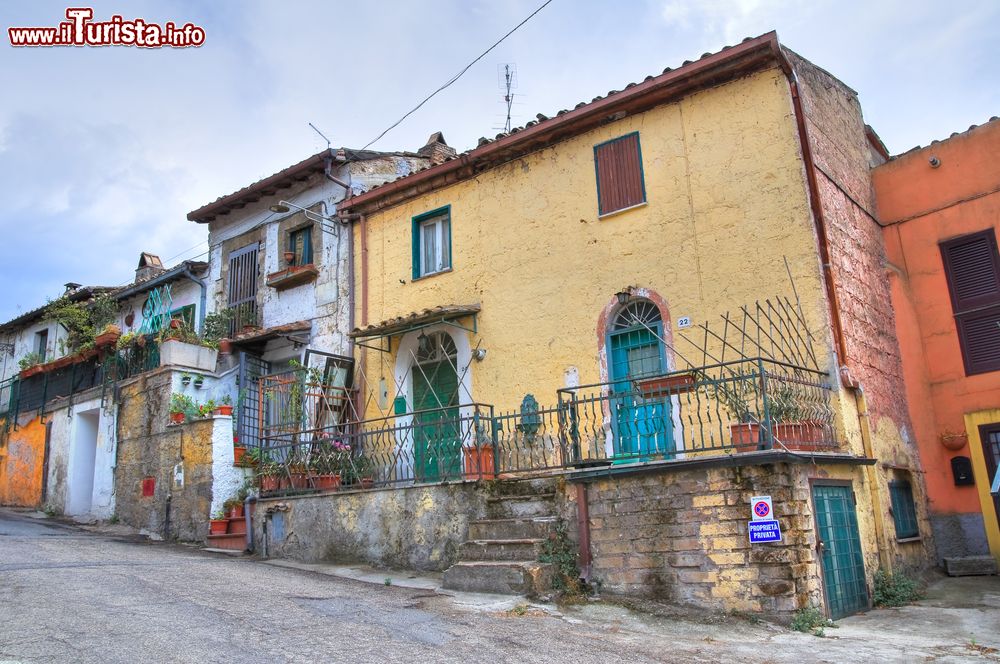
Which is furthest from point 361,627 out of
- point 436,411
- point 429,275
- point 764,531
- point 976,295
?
point 976,295

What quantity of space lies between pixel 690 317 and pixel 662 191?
1.89 metres

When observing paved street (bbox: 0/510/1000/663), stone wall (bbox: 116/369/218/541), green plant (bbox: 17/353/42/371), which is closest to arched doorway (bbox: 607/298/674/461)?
paved street (bbox: 0/510/1000/663)

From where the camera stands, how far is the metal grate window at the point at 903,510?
9.79 metres

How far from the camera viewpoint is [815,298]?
951 centimetres

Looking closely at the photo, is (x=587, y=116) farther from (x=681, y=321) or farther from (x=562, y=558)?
(x=562, y=558)

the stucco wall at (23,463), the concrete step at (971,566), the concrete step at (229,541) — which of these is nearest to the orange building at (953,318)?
the concrete step at (971,566)

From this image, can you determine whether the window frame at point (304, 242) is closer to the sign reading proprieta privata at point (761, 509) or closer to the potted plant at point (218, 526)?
the potted plant at point (218, 526)

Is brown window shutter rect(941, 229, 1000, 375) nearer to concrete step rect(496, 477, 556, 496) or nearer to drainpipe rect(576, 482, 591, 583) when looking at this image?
drainpipe rect(576, 482, 591, 583)

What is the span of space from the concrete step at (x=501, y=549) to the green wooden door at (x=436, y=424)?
1247 mm

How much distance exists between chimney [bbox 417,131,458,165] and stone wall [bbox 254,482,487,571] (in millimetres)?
7844

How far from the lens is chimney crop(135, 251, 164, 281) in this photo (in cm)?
2069

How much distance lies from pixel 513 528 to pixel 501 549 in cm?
33

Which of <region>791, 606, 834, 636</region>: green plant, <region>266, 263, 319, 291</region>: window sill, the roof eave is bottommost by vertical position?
<region>791, 606, 834, 636</region>: green plant

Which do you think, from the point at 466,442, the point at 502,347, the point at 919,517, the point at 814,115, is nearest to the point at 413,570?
the point at 466,442
